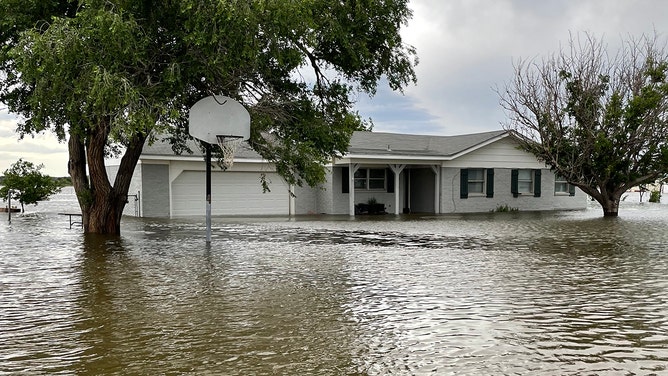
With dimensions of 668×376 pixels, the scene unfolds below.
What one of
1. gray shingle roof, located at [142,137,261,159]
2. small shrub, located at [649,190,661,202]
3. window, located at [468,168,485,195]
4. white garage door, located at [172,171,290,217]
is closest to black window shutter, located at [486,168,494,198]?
window, located at [468,168,485,195]

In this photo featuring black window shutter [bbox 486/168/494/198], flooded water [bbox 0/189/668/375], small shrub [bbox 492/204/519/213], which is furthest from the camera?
small shrub [bbox 492/204/519/213]

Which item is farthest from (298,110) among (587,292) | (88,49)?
(587,292)

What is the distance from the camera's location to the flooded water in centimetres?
463

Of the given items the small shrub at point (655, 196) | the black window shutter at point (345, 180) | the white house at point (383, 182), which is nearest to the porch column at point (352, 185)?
the white house at point (383, 182)

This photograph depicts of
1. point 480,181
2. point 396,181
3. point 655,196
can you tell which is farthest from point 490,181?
point 655,196

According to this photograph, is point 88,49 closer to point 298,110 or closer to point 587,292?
Answer: point 298,110

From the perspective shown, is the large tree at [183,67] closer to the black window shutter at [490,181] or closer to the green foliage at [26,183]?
the green foliage at [26,183]

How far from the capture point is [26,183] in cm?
2541

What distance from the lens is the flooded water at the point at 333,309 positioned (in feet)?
15.2

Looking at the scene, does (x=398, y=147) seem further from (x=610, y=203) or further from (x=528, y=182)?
(x=610, y=203)

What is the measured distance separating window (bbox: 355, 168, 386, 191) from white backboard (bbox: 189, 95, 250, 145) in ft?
45.7

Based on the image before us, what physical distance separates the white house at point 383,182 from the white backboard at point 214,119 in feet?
31.4

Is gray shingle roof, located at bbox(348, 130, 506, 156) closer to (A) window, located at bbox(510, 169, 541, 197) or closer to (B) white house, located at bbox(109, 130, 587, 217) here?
(B) white house, located at bbox(109, 130, 587, 217)

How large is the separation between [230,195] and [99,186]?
10.1 m
